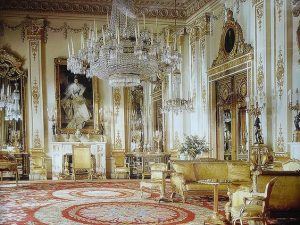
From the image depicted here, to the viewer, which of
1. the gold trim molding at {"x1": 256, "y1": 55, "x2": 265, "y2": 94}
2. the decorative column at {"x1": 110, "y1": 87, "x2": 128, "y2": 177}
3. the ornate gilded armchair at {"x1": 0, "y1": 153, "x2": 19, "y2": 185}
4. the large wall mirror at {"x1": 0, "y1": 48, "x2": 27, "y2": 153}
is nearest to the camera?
the gold trim molding at {"x1": 256, "y1": 55, "x2": 265, "y2": 94}

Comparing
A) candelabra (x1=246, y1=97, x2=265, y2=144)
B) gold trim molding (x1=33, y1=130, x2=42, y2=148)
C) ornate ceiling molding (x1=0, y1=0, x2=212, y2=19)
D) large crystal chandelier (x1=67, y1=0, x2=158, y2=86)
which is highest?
ornate ceiling molding (x1=0, y1=0, x2=212, y2=19)

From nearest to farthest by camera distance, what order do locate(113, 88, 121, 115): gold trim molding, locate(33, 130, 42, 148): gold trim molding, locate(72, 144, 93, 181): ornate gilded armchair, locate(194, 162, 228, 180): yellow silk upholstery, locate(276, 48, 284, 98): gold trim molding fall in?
locate(276, 48, 284, 98): gold trim molding → locate(194, 162, 228, 180): yellow silk upholstery → locate(72, 144, 93, 181): ornate gilded armchair → locate(33, 130, 42, 148): gold trim molding → locate(113, 88, 121, 115): gold trim molding

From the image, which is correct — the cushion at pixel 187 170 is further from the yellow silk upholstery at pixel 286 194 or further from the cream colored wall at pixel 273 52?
the yellow silk upholstery at pixel 286 194

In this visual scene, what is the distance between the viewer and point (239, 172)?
7.93m

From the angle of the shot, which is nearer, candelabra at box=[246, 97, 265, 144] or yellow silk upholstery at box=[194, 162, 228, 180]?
candelabra at box=[246, 97, 265, 144]

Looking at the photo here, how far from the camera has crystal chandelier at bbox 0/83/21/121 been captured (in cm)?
1162

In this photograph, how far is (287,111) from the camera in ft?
25.1

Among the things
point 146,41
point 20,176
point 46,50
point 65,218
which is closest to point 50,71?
point 46,50

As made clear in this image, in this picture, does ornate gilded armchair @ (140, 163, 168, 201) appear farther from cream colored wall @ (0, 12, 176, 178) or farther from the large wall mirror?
the large wall mirror

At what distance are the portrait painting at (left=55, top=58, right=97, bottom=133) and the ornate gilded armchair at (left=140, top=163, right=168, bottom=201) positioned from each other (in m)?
3.88

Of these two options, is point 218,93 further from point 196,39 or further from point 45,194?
point 45,194

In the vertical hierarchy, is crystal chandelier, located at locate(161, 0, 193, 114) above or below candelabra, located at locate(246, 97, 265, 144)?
above

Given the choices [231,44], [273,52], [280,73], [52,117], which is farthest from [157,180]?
[52,117]

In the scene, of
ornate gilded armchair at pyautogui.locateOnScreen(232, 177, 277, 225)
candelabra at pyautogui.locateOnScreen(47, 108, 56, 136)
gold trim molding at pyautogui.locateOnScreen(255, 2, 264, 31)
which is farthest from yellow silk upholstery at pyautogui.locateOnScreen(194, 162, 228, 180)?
candelabra at pyautogui.locateOnScreen(47, 108, 56, 136)
